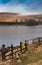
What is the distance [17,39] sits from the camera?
5.25 m

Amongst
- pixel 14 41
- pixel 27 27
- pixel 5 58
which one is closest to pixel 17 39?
pixel 14 41

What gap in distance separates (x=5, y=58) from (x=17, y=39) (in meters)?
0.98

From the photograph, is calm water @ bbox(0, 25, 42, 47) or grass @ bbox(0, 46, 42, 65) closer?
grass @ bbox(0, 46, 42, 65)

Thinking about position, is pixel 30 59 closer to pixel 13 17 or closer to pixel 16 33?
pixel 16 33

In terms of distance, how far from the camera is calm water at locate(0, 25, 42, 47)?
511 centimetres

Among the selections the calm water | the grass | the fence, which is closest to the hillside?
the calm water

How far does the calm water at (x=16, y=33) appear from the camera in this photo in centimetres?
511

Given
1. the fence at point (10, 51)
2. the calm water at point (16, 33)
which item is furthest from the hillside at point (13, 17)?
the fence at point (10, 51)

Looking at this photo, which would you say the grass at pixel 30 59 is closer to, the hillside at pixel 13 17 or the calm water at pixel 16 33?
the calm water at pixel 16 33

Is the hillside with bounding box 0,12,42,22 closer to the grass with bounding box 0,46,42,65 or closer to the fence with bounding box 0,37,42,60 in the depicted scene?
the fence with bounding box 0,37,42,60

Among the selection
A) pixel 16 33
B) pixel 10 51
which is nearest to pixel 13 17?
pixel 16 33

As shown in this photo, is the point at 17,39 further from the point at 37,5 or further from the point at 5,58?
the point at 37,5

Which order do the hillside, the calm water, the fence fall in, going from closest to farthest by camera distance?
the fence < the hillside < the calm water

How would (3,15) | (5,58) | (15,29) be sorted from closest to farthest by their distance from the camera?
(5,58), (3,15), (15,29)
